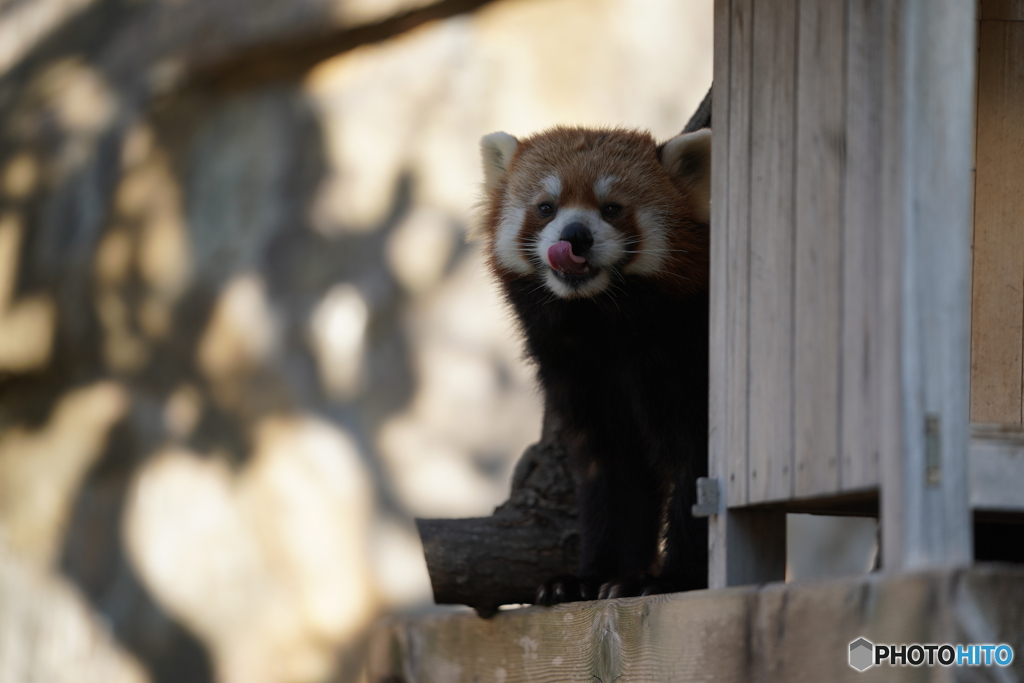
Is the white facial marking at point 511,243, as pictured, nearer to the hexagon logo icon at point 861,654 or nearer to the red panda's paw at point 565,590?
the red panda's paw at point 565,590

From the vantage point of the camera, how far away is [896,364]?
1.98 metres

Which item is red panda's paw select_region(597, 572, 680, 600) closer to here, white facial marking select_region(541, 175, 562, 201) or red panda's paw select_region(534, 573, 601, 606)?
red panda's paw select_region(534, 573, 601, 606)

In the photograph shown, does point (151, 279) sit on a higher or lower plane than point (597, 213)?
higher

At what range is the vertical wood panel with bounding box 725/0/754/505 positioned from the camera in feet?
8.95

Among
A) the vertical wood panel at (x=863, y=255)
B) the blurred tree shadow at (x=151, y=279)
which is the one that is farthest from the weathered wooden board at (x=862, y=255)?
the blurred tree shadow at (x=151, y=279)

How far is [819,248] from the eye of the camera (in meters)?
2.40

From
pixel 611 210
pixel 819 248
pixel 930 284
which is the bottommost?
pixel 930 284

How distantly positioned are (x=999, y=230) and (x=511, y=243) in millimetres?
1680

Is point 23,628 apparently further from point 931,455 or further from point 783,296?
point 931,455

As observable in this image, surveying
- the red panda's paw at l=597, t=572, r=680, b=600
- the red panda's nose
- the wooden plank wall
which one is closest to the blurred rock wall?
the red panda's nose

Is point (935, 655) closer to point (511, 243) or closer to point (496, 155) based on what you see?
point (511, 243)

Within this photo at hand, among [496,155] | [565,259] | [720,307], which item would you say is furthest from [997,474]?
[496,155]

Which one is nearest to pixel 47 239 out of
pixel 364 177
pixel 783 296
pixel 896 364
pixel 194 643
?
pixel 364 177

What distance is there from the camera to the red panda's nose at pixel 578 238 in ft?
12.4
